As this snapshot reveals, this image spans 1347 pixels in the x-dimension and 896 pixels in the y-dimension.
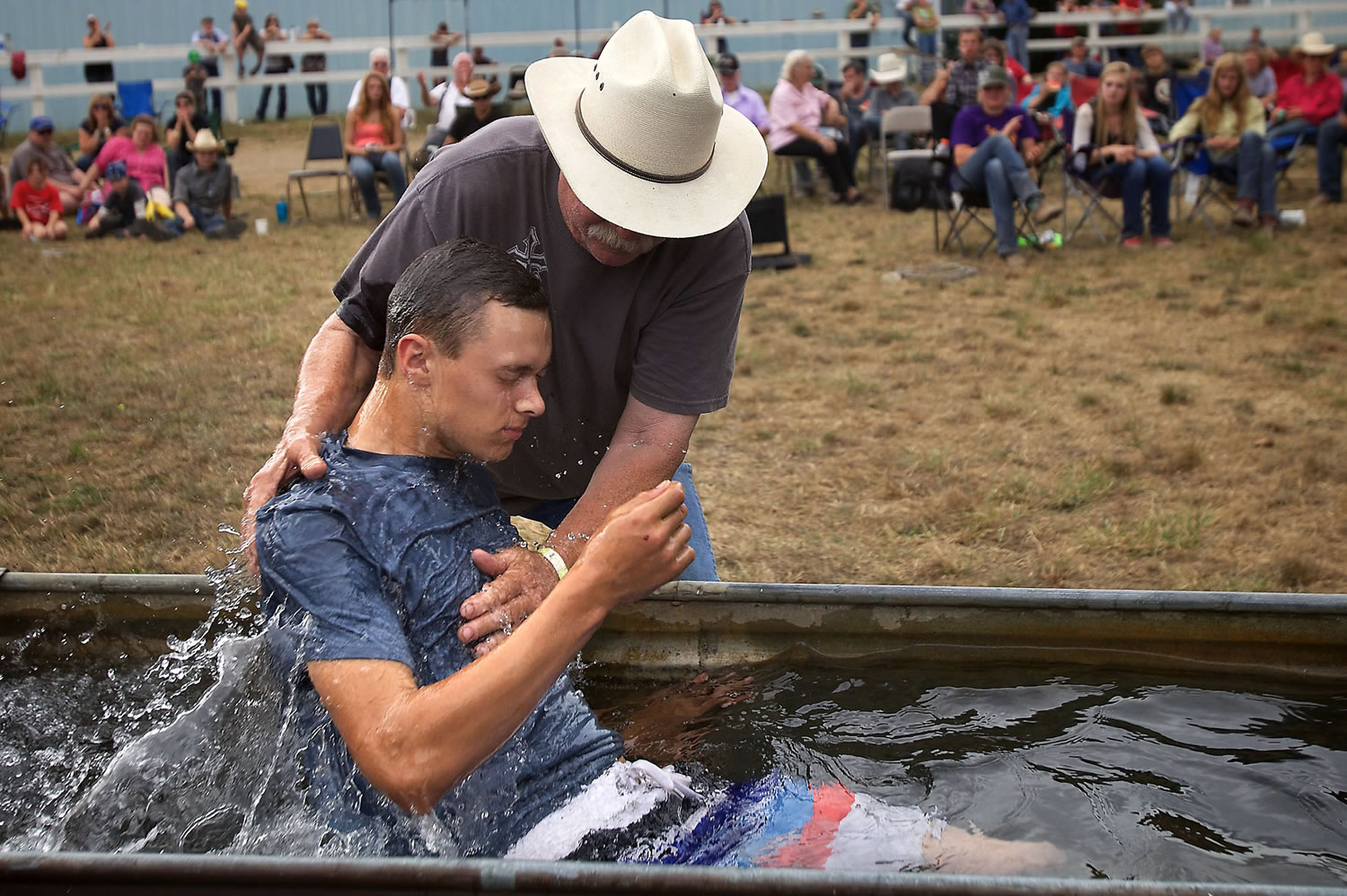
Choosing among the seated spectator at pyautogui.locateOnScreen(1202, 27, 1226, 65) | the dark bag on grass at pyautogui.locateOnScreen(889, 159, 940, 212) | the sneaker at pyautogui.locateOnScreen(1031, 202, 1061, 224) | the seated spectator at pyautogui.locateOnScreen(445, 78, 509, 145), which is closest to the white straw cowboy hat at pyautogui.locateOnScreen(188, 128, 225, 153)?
the seated spectator at pyautogui.locateOnScreen(445, 78, 509, 145)

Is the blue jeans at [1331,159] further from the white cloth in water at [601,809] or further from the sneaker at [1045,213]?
the white cloth in water at [601,809]

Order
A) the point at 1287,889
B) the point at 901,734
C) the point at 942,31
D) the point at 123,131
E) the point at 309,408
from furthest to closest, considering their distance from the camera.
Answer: the point at 942,31
the point at 123,131
the point at 901,734
the point at 309,408
the point at 1287,889

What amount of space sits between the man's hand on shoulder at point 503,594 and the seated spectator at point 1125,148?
1003 cm

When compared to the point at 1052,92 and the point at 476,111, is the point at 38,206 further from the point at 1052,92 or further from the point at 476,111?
the point at 1052,92

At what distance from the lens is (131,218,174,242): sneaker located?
13.0 m

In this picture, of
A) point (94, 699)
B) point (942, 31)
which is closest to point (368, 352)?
point (94, 699)

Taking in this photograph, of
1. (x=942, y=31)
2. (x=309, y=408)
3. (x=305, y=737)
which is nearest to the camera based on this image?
(x=305, y=737)

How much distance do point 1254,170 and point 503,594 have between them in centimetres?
1127

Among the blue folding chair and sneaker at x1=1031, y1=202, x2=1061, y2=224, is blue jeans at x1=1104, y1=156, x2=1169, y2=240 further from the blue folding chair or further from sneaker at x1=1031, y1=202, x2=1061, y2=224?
the blue folding chair

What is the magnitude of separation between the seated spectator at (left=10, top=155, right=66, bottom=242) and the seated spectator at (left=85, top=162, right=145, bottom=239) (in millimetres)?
332

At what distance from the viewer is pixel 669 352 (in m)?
3.24

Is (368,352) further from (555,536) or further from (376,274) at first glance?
(555,536)

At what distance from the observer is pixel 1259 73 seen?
15.9m

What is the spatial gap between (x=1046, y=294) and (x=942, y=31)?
13229mm
